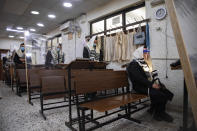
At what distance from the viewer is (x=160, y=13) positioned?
2.88 meters

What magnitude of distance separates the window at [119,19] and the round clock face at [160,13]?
45cm

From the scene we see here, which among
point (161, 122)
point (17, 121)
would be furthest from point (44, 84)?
point (161, 122)

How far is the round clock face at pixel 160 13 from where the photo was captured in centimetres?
280

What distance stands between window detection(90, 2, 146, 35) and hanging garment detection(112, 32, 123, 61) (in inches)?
10.7

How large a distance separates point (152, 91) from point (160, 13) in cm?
180

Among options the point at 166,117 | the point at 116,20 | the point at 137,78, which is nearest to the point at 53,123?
the point at 137,78

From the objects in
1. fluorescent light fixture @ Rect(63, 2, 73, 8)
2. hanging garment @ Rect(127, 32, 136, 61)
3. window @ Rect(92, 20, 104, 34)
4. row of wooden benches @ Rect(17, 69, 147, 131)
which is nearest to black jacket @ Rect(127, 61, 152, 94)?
row of wooden benches @ Rect(17, 69, 147, 131)

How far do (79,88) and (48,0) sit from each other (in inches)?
133

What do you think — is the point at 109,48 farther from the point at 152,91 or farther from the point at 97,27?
the point at 152,91

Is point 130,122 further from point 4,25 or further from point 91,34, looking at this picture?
point 4,25

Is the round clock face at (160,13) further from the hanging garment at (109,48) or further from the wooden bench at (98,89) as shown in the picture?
the wooden bench at (98,89)

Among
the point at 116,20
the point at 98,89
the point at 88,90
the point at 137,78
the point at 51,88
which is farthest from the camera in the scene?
the point at 116,20

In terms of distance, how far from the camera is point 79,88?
1.73m

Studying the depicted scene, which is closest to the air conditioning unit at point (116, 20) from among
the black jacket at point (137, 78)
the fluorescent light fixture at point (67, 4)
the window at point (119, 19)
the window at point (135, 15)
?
the window at point (119, 19)
